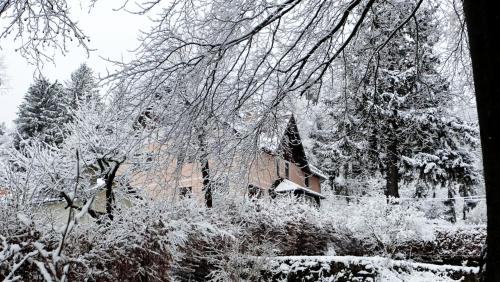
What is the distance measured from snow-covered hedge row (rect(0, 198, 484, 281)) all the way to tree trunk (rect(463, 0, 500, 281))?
8.91ft

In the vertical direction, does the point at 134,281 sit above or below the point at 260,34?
below

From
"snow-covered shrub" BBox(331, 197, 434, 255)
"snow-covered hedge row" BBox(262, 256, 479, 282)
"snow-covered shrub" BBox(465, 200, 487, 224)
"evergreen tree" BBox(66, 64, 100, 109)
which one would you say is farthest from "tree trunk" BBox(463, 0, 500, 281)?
"snow-covered shrub" BBox(465, 200, 487, 224)

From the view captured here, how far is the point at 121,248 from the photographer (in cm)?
610

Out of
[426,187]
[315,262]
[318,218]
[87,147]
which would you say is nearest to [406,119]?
[426,187]

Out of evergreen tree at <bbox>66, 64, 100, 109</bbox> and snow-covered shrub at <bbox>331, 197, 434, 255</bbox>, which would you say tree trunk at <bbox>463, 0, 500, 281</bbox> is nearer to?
evergreen tree at <bbox>66, 64, 100, 109</bbox>

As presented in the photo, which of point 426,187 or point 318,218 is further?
point 426,187

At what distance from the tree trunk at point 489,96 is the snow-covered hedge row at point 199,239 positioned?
2716 mm

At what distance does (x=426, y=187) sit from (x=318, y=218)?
12.9 metres

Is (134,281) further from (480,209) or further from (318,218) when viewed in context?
(480,209)

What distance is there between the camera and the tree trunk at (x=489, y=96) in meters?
2.19

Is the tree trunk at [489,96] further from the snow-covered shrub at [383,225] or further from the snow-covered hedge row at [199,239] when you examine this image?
the snow-covered shrub at [383,225]

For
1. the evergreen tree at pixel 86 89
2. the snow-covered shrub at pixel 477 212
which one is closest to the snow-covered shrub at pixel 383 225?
the snow-covered shrub at pixel 477 212

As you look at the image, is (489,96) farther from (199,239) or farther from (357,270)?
(199,239)

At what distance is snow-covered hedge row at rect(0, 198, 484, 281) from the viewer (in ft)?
15.9
